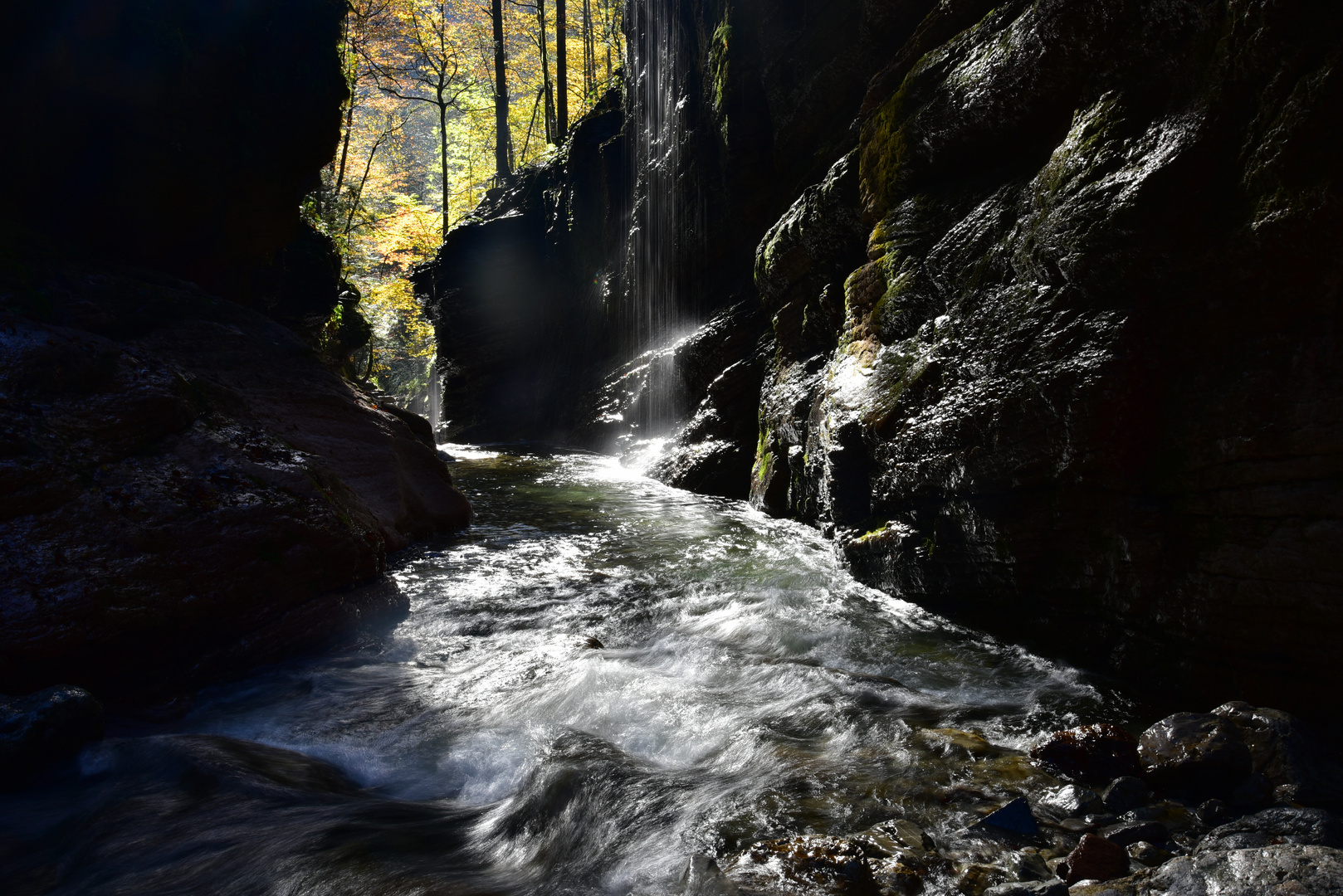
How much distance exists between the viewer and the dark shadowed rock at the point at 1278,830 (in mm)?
2418

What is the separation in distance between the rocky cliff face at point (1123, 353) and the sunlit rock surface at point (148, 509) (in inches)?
187

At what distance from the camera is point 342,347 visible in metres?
18.1

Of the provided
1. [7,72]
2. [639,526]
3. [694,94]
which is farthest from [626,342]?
[7,72]

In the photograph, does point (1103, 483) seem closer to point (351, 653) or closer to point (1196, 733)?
point (1196, 733)

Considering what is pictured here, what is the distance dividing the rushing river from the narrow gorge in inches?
1.2

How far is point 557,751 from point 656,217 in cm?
1568

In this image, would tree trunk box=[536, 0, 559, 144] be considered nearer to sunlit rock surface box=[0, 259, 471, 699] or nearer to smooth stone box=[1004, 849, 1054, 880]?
sunlit rock surface box=[0, 259, 471, 699]

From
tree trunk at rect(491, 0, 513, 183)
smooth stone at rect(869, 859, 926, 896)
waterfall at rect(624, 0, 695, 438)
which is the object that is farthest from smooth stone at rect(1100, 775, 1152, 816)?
tree trunk at rect(491, 0, 513, 183)

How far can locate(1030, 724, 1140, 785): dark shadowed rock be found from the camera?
2.97 m

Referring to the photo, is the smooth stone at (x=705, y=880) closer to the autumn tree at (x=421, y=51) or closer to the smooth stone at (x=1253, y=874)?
the smooth stone at (x=1253, y=874)

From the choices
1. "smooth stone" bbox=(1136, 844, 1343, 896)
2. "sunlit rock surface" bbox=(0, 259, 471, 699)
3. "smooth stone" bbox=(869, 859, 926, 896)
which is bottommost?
"smooth stone" bbox=(869, 859, 926, 896)

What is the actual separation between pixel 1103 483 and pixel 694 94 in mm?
14362

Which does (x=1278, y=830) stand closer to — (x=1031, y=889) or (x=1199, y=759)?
(x=1199, y=759)

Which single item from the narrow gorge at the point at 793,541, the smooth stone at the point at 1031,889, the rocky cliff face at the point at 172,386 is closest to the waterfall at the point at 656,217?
the narrow gorge at the point at 793,541
